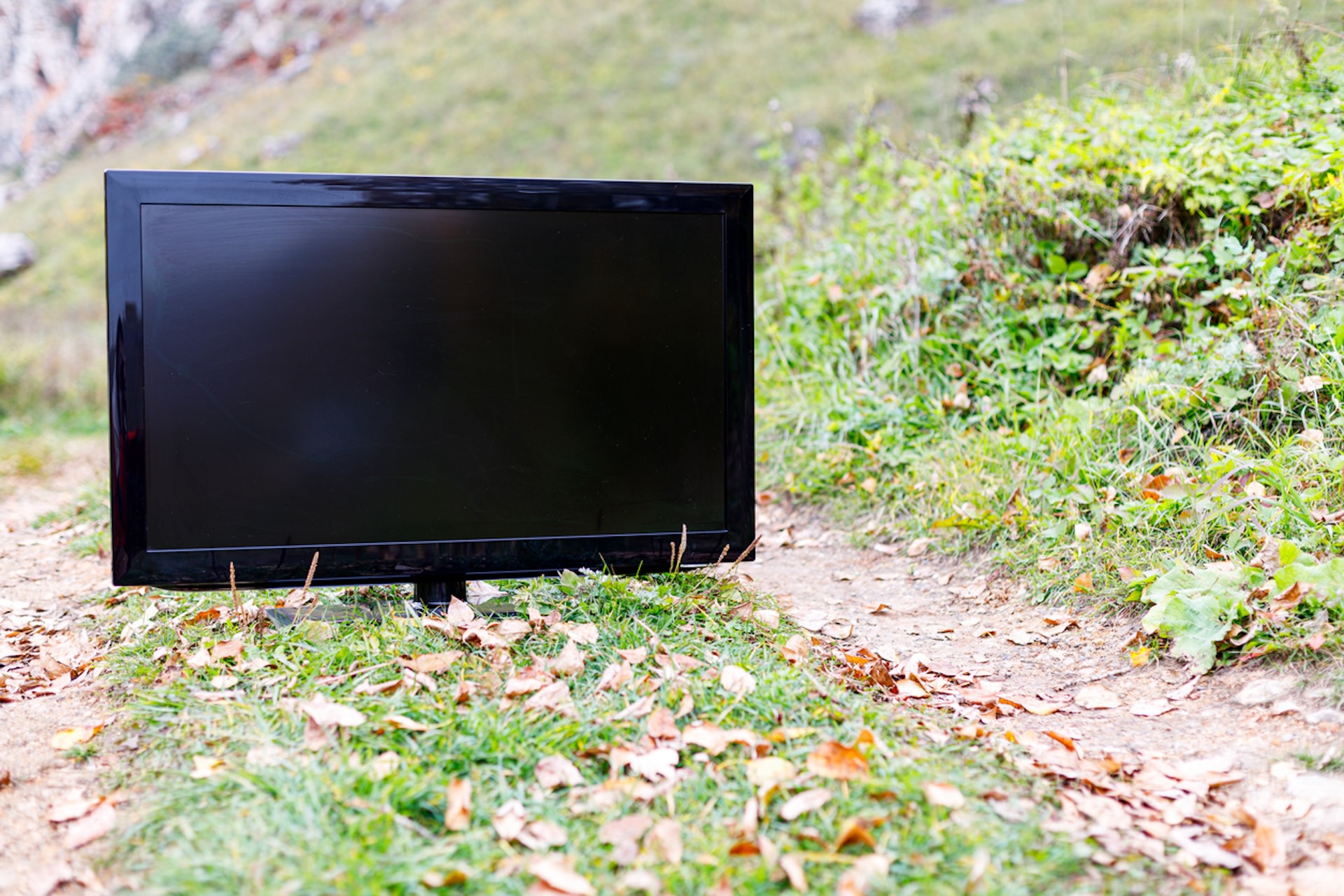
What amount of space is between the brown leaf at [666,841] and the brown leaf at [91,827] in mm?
1110

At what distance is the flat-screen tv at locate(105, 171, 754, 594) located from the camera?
2.23m

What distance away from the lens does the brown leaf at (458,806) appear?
1.63m

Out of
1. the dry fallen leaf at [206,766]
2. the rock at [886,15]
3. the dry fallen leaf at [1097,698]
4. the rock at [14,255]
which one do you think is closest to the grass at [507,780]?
the dry fallen leaf at [206,766]

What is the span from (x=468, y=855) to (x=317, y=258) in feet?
5.19

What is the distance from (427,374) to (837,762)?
149 centimetres

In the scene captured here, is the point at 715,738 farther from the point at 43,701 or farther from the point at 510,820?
the point at 43,701

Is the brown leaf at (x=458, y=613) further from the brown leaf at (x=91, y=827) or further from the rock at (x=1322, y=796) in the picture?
the rock at (x=1322, y=796)

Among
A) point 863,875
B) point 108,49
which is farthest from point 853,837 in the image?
point 108,49

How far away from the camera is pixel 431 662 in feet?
7.20

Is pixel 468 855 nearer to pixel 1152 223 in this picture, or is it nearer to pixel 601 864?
pixel 601 864

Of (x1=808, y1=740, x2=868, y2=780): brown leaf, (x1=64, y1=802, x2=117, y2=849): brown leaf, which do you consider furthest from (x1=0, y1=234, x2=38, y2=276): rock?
(x1=808, y1=740, x2=868, y2=780): brown leaf

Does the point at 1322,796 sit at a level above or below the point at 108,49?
below

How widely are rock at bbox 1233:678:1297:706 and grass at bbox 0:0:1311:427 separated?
10.1m

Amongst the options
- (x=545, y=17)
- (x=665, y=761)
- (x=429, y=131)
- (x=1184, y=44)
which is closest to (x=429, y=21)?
(x=545, y=17)
